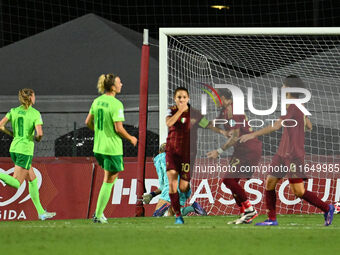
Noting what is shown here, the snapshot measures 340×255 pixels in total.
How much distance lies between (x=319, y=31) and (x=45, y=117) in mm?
7219

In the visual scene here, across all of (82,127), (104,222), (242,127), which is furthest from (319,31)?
(82,127)

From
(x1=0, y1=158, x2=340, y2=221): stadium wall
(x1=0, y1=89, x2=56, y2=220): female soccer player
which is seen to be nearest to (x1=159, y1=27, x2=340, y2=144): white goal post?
(x1=0, y1=158, x2=340, y2=221): stadium wall

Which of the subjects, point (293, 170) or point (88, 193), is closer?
point (293, 170)

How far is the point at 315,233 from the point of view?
8578 mm

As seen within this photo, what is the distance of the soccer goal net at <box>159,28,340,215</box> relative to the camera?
13.3 meters

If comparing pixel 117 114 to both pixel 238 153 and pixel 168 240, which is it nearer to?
pixel 238 153

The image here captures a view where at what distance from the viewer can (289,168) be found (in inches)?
389

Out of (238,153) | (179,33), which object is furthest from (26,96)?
(238,153)

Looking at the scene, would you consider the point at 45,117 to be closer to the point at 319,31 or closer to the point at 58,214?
the point at 58,214

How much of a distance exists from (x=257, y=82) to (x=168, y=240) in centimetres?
619

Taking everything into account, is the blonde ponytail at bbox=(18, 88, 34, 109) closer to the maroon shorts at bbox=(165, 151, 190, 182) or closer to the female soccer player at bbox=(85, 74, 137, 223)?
the female soccer player at bbox=(85, 74, 137, 223)

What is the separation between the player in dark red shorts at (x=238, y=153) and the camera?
1044cm

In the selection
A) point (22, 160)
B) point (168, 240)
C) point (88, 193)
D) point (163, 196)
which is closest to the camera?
point (168, 240)

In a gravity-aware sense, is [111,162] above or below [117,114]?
below
